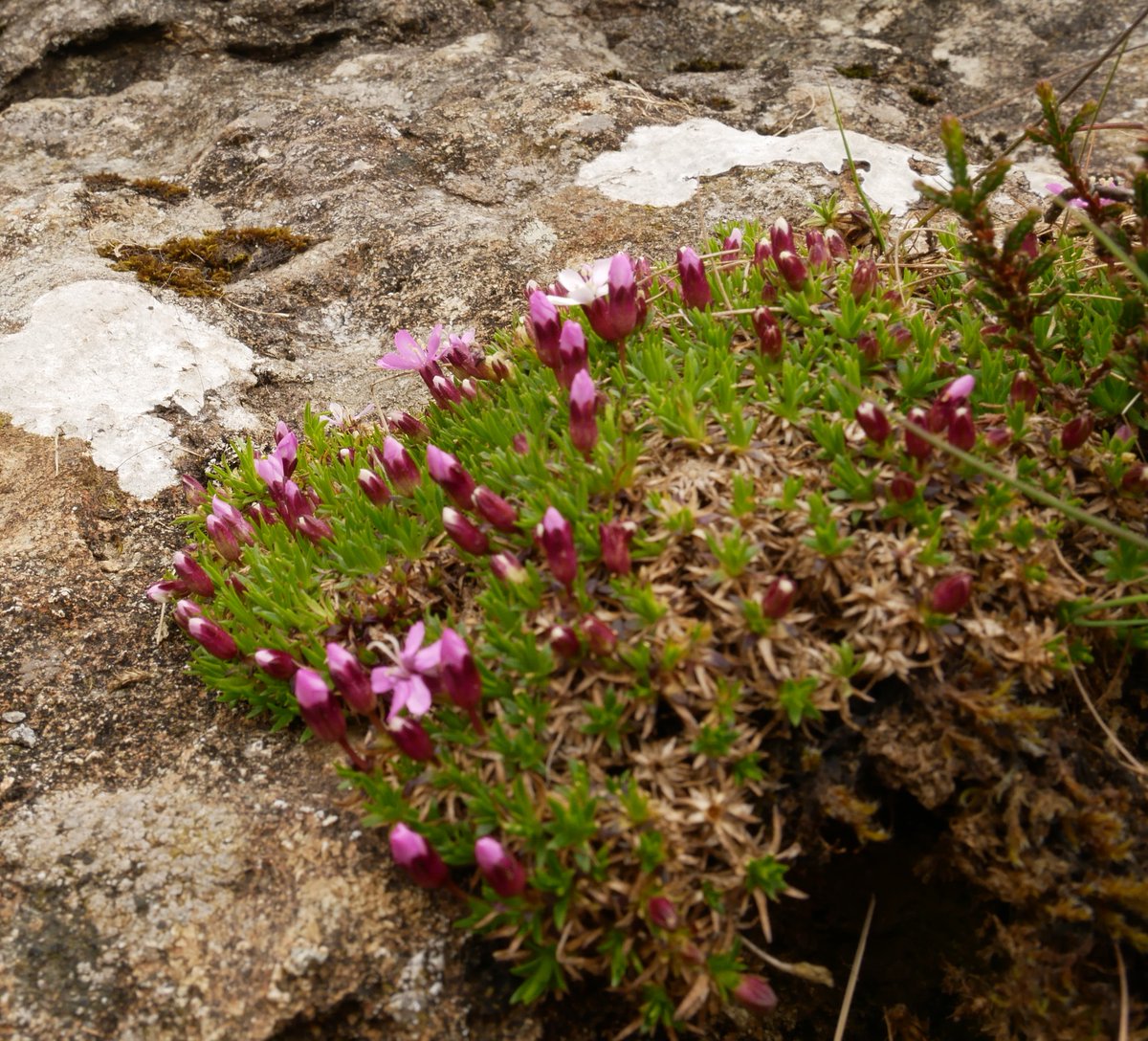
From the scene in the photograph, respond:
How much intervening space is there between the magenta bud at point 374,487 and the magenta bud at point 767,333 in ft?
4.24

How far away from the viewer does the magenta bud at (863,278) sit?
318 centimetres

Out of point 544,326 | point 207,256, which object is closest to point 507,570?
point 544,326

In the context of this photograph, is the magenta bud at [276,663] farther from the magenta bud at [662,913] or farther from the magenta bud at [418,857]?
the magenta bud at [662,913]

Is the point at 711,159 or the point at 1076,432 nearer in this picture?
the point at 1076,432

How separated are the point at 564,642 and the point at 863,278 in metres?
1.64

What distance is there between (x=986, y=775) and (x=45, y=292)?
400cm

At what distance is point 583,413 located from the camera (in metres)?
2.85

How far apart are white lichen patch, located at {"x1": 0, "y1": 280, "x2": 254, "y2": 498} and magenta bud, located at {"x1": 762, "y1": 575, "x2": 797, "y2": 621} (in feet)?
7.70

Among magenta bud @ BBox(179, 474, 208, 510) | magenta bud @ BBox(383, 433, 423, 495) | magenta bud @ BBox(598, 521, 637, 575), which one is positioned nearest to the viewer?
magenta bud @ BBox(598, 521, 637, 575)

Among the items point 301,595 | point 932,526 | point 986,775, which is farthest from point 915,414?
point 301,595

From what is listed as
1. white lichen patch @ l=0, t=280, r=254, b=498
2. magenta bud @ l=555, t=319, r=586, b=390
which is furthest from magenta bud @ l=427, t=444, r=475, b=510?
white lichen patch @ l=0, t=280, r=254, b=498

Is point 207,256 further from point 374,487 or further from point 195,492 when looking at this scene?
point 374,487

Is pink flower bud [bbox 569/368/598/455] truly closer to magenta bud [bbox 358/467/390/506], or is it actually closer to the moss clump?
magenta bud [bbox 358/467/390/506]

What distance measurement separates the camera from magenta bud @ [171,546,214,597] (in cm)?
315
